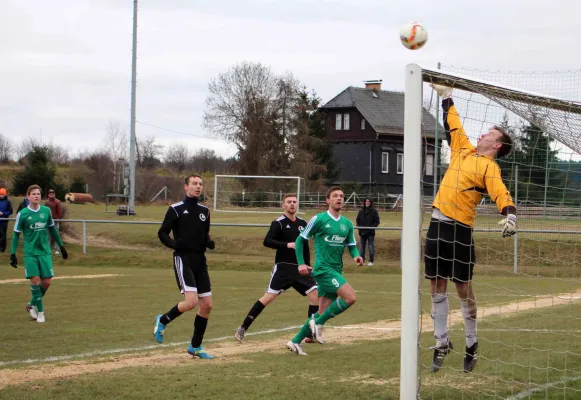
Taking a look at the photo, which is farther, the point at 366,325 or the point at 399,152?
the point at 399,152

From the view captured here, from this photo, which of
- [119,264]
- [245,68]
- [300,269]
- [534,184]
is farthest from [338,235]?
[245,68]

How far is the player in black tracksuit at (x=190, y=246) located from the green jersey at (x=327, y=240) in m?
1.21

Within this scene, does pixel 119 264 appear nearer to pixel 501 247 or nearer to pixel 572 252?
pixel 501 247

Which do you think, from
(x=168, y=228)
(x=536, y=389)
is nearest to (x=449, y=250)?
(x=536, y=389)

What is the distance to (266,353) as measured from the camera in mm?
9391

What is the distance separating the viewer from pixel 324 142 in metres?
62.7

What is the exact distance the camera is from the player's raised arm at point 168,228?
9359 millimetres

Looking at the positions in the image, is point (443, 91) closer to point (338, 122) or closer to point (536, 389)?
point (536, 389)

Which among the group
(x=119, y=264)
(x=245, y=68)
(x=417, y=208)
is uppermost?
(x=245, y=68)

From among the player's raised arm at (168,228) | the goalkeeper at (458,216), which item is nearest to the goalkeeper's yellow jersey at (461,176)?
the goalkeeper at (458,216)

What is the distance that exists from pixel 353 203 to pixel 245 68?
46.4 feet

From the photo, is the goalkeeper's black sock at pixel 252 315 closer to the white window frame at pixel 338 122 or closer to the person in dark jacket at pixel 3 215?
the person in dark jacket at pixel 3 215

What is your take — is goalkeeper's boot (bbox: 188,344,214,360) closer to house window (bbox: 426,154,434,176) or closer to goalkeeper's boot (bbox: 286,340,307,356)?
goalkeeper's boot (bbox: 286,340,307,356)

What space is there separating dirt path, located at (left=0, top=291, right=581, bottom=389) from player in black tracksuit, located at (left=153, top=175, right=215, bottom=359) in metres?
0.50
